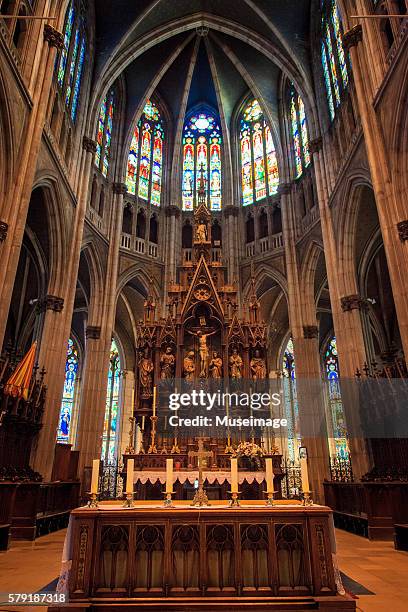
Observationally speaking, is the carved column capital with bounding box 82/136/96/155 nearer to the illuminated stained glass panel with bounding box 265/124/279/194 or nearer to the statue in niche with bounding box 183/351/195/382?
the illuminated stained glass panel with bounding box 265/124/279/194

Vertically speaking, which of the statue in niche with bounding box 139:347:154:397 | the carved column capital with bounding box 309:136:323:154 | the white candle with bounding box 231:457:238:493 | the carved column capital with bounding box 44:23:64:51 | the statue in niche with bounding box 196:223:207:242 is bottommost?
the white candle with bounding box 231:457:238:493

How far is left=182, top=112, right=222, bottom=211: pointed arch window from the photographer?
1037 inches

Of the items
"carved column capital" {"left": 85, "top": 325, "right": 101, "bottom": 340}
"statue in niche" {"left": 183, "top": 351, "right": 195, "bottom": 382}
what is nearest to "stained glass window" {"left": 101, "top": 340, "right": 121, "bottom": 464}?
"carved column capital" {"left": 85, "top": 325, "right": 101, "bottom": 340}

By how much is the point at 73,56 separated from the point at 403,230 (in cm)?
1565

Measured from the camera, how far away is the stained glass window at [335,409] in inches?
1035

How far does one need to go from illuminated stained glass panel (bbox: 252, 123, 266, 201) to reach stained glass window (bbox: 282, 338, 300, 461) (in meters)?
8.86

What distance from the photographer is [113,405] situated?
26594 millimetres

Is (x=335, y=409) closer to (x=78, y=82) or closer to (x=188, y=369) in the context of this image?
(x=188, y=369)

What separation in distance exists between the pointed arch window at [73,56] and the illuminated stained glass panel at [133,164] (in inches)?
221

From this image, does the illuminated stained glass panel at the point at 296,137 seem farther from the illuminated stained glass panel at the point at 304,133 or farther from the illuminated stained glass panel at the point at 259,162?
the illuminated stained glass panel at the point at 259,162

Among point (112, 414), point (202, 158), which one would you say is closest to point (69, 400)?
point (112, 414)

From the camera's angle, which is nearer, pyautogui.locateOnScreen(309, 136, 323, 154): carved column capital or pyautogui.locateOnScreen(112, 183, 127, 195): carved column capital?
pyautogui.locateOnScreen(309, 136, 323, 154): carved column capital

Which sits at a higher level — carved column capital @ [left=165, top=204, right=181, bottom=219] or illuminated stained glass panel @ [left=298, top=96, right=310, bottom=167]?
illuminated stained glass panel @ [left=298, top=96, right=310, bottom=167]

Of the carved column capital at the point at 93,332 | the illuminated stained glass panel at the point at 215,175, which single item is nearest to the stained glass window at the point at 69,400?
the carved column capital at the point at 93,332
